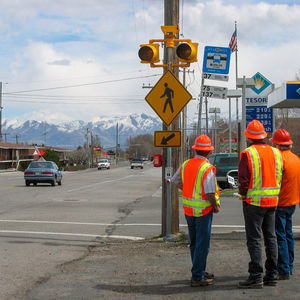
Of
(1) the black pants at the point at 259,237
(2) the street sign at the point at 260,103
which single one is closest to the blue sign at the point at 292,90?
(1) the black pants at the point at 259,237

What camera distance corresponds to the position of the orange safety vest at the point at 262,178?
6.32 metres

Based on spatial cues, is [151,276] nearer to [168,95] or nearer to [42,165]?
[168,95]

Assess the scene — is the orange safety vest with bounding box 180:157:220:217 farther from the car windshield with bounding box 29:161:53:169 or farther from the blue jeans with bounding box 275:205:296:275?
the car windshield with bounding box 29:161:53:169

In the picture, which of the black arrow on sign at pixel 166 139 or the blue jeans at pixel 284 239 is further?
the black arrow on sign at pixel 166 139

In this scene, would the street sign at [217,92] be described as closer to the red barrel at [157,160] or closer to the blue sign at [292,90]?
the blue sign at [292,90]

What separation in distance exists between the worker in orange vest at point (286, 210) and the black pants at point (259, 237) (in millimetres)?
293

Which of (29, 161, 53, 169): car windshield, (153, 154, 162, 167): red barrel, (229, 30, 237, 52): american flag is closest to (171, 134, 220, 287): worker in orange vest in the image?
(153, 154, 162, 167): red barrel

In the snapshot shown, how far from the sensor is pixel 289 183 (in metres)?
6.92

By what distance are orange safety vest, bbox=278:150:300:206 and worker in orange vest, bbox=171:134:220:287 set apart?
95cm

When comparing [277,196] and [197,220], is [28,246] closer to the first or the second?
[197,220]

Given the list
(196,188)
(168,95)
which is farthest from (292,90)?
(196,188)

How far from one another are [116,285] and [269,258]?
1877mm

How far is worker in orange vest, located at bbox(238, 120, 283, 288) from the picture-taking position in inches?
247

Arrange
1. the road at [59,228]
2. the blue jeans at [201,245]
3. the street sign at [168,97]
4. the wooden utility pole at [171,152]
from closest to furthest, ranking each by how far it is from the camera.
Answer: the blue jeans at [201,245] → the road at [59,228] → the street sign at [168,97] → the wooden utility pole at [171,152]
